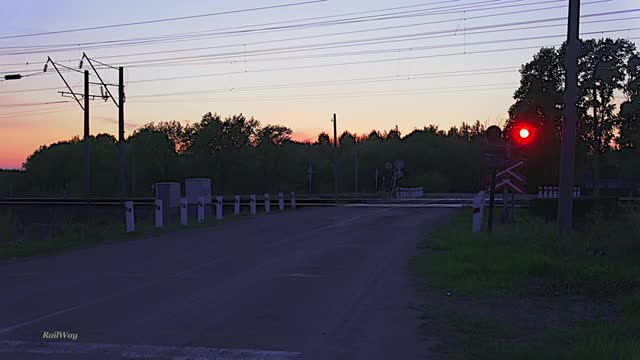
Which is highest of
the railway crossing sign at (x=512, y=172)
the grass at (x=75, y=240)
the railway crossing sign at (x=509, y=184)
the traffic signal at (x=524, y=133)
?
the traffic signal at (x=524, y=133)

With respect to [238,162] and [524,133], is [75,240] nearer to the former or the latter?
[524,133]

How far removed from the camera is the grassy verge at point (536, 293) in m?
7.71

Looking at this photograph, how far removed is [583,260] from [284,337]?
8049 millimetres

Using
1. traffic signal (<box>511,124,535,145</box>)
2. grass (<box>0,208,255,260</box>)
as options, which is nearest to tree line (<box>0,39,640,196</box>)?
grass (<box>0,208,255,260</box>)

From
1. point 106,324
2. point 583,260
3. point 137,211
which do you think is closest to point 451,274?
point 583,260

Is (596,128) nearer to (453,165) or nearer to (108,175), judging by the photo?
(453,165)

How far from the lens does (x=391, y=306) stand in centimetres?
1033

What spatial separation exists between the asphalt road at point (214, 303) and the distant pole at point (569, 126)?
382 centimetres

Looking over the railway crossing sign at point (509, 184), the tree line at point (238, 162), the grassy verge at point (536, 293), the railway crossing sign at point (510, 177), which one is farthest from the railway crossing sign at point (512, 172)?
the tree line at point (238, 162)

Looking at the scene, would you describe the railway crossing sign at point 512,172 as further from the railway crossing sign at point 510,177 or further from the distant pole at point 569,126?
the distant pole at point 569,126

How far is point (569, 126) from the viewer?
58.6 feet

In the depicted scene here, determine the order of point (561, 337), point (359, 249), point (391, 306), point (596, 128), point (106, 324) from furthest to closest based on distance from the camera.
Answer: point (596, 128)
point (359, 249)
point (391, 306)
point (106, 324)
point (561, 337)

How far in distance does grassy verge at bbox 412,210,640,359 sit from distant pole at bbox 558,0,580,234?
66cm

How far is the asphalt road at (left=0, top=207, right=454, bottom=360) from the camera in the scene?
25.4 ft
